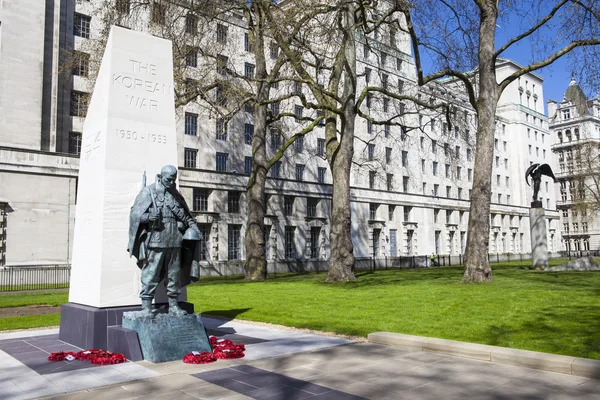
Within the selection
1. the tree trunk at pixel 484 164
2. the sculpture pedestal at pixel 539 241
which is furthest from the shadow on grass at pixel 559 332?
the sculpture pedestal at pixel 539 241

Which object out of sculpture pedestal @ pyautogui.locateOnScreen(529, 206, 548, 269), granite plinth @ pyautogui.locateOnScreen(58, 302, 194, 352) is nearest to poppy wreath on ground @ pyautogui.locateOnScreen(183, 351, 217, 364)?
granite plinth @ pyautogui.locateOnScreen(58, 302, 194, 352)

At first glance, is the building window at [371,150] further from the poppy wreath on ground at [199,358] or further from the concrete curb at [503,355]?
the poppy wreath on ground at [199,358]

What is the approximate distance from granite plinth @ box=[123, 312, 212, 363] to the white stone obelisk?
1017mm

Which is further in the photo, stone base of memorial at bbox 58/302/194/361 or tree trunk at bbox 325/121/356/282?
tree trunk at bbox 325/121/356/282

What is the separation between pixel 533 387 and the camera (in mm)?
5699

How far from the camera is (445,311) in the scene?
11641mm

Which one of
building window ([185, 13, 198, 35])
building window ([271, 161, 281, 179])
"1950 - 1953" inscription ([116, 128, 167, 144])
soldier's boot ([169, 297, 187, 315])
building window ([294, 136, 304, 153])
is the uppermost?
building window ([185, 13, 198, 35])

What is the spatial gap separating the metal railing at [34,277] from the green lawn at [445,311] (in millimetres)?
8553

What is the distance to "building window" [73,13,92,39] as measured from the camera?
35.1 m

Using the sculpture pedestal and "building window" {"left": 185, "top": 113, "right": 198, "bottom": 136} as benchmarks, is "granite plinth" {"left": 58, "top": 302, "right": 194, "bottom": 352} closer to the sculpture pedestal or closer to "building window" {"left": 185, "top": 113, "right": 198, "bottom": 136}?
the sculpture pedestal

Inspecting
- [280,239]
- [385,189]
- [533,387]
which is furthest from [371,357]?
[385,189]

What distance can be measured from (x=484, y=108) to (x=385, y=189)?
3785 centimetres

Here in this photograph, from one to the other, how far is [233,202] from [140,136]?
3075cm

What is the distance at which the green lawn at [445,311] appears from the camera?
28.4 feet
